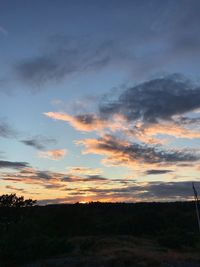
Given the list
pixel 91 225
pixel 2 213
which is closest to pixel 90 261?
pixel 2 213

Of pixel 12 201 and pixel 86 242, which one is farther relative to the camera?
pixel 12 201

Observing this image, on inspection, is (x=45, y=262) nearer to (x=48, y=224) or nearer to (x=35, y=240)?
(x=35, y=240)

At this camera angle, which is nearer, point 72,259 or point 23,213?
point 72,259

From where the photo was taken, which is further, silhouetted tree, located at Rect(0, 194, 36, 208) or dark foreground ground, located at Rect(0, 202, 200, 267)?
silhouetted tree, located at Rect(0, 194, 36, 208)

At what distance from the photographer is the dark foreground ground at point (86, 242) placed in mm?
34125

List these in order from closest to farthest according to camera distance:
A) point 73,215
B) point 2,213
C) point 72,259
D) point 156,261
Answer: point 156,261
point 72,259
point 2,213
point 73,215

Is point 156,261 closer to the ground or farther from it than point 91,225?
closer to the ground

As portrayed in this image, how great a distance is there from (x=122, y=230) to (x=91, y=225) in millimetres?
6002

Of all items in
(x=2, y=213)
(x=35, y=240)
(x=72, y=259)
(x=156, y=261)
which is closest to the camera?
(x=156, y=261)

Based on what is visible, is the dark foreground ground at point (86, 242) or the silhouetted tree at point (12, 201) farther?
the silhouetted tree at point (12, 201)

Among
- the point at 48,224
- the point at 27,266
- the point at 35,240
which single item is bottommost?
the point at 27,266

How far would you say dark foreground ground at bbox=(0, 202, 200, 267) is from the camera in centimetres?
3412

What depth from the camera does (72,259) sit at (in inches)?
1375

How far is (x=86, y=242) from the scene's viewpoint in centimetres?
4706
